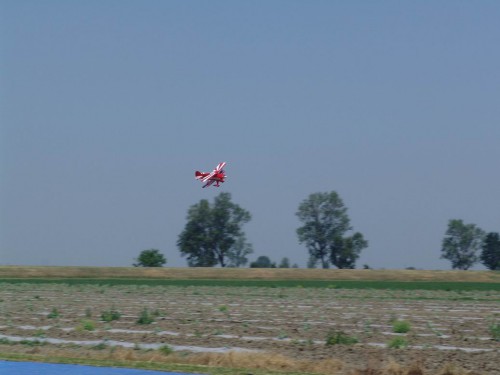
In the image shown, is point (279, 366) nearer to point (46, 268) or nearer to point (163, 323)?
point (163, 323)

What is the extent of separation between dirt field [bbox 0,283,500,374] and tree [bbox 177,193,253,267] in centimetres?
8139

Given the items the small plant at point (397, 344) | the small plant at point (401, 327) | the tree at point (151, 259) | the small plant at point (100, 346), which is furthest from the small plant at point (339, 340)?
the tree at point (151, 259)

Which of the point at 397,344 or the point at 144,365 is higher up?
the point at 397,344

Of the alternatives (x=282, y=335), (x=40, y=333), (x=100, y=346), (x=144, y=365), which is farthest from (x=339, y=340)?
(x=40, y=333)

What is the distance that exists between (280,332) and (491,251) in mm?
111052

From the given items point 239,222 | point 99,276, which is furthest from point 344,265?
point 99,276

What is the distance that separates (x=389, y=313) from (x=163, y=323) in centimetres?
823

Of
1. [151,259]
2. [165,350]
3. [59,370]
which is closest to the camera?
[59,370]

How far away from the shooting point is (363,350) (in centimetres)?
1900

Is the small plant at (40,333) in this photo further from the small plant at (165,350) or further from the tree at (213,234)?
the tree at (213,234)

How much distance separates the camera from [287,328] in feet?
77.8

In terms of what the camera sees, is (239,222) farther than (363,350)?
Yes

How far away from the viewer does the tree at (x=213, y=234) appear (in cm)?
11856

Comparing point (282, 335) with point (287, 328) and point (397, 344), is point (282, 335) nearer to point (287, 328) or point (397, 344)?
point (287, 328)
